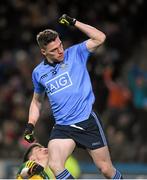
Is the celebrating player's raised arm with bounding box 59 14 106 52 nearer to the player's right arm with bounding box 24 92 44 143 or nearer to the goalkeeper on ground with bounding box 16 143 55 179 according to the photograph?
the player's right arm with bounding box 24 92 44 143

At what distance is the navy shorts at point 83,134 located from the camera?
822cm

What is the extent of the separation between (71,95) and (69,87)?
0.09m

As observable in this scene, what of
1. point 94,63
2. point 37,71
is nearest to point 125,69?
point 94,63

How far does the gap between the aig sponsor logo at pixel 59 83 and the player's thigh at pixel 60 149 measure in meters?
0.57

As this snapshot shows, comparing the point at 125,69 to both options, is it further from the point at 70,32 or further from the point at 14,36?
the point at 14,36

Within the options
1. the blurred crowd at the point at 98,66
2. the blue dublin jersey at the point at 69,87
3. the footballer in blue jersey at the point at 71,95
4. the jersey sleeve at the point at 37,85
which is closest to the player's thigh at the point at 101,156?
the footballer in blue jersey at the point at 71,95

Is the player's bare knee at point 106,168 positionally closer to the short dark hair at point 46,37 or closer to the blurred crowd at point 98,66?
the short dark hair at point 46,37

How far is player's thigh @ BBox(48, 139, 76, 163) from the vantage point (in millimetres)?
8086

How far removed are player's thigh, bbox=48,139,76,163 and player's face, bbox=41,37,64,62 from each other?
3.01 feet

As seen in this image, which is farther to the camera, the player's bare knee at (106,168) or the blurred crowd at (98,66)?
the blurred crowd at (98,66)

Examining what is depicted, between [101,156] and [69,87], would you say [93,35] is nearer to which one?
[69,87]

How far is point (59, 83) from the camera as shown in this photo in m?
8.25

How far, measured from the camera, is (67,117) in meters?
8.26

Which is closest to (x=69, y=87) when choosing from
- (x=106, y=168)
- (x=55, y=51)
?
(x=55, y=51)
